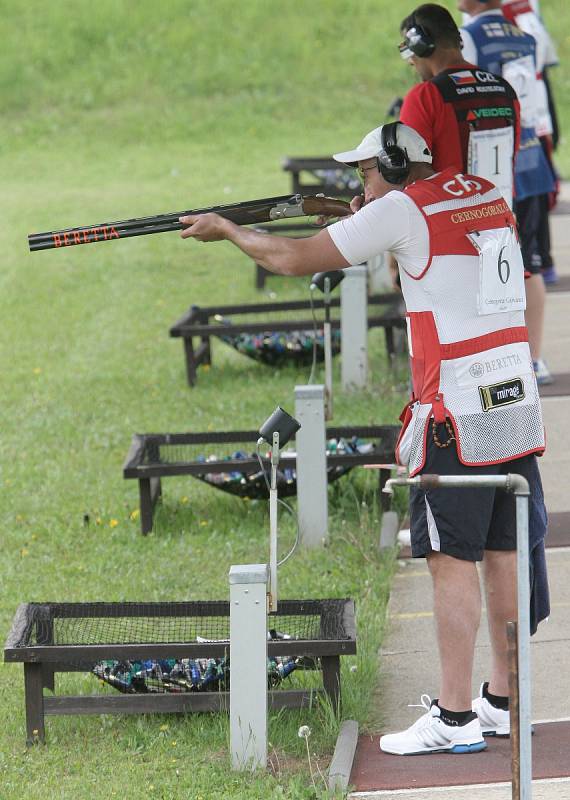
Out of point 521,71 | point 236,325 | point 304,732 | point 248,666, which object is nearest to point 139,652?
point 248,666

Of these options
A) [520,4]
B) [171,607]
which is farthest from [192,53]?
[171,607]

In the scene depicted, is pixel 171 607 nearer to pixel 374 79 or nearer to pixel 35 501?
pixel 35 501

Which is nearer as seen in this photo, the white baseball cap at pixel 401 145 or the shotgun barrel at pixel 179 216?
the white baseball cap at pixel 401 145

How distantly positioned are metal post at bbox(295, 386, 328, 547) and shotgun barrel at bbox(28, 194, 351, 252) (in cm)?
215

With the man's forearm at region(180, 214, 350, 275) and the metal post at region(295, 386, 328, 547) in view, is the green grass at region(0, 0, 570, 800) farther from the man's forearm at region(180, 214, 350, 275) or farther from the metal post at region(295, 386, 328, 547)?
the man's forearm at region(180, 214, 350, 275)

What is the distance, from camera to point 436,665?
5676 mm

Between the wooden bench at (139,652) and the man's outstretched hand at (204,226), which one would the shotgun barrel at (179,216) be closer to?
the man's outstretched hand at (204,226)

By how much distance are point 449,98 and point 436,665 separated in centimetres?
235

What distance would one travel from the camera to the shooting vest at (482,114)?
6.15 metres

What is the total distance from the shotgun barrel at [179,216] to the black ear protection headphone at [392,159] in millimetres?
446

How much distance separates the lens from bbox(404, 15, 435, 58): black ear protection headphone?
20.2ft

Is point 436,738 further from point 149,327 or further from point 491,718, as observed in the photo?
point 149,327

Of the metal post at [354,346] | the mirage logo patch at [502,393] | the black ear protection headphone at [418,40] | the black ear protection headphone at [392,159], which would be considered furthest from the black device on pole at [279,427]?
the metal post at [354,346]

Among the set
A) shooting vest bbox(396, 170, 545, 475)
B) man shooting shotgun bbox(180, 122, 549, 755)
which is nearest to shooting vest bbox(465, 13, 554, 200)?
man shooting shotgun bbox(180, 122, 549, 755)
